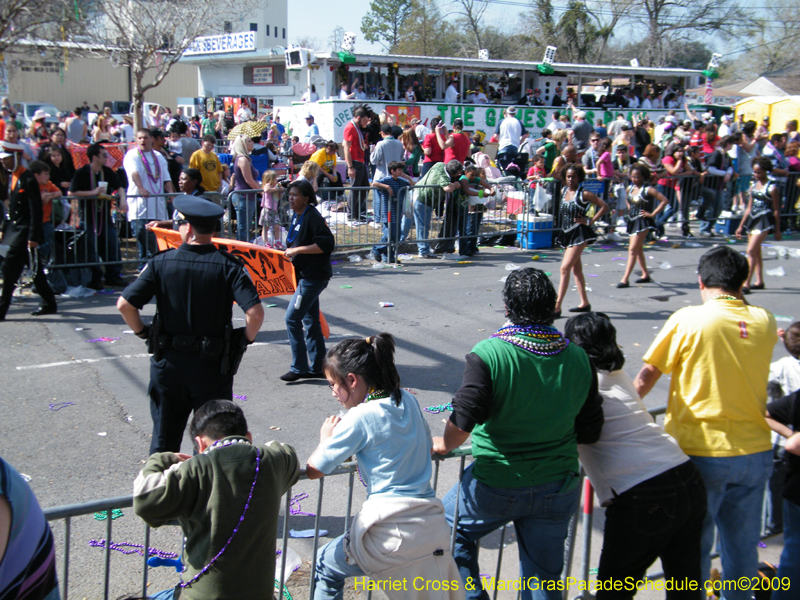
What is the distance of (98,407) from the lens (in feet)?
19.4

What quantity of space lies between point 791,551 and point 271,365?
16.2 ft

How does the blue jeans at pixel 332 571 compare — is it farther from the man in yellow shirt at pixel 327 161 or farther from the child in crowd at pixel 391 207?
the man in yellow shirt at pixel 327 161

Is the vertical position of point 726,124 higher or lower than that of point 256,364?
higher

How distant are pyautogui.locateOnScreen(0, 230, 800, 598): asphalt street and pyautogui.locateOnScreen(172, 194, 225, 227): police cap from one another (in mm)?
1843

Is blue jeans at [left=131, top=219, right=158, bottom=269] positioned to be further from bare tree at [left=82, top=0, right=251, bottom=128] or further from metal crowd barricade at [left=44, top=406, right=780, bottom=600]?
bare tree at [left=82, top=0, right=251, bottom=128]

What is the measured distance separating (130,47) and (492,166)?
11.5m

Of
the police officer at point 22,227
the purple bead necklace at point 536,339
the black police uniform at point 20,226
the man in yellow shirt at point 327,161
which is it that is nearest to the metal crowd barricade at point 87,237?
the police officer at point 22,227

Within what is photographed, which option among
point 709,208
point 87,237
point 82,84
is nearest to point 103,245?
point 87,237

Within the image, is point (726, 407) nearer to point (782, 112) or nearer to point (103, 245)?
point (103, 245)

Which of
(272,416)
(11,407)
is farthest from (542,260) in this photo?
(11,407)

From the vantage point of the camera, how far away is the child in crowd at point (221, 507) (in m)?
Answer: 2.32

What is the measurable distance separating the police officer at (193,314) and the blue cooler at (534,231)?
32.0 ft

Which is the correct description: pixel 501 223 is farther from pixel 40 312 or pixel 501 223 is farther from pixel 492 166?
pixel 40 312

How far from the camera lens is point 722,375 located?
310 centimetres
